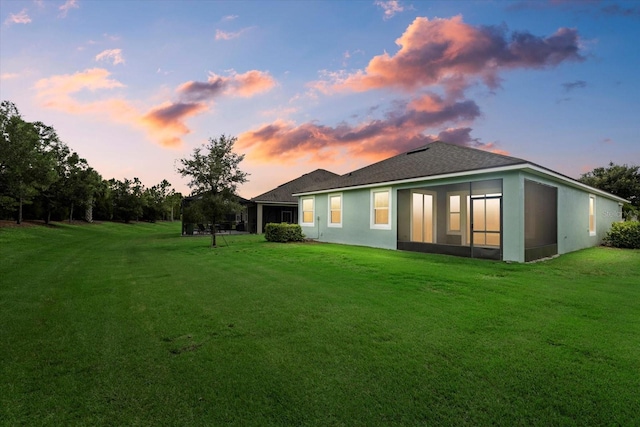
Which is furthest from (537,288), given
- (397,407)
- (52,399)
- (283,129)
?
(283,129)

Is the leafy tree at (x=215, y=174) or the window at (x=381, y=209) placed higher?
the leafy tree at (x=215, y=174)

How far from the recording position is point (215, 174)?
47.9 feet

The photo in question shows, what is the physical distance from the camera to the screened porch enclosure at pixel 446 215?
13.7 m

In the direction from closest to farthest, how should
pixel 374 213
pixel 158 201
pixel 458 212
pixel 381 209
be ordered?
pixel 381 209 → pixel 374 213 → pixel 458 212 → pixel 158 201

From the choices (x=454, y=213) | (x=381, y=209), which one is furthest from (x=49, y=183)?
(x=454, y=213)

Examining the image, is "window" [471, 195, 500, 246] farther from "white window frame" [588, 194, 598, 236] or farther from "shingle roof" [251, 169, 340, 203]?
"shingle roof" [251, 169, 340, 203]

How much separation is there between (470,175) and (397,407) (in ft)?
32.8

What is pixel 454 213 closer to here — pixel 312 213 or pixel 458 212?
pixel 458 212

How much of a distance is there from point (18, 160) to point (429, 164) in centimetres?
2389

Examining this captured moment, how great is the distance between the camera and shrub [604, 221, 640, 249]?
45.1 feet

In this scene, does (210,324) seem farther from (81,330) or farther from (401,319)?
(401,319)

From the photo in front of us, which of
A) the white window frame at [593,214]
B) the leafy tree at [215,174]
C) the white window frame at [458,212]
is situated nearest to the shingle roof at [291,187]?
the leafy tree at [215,174]

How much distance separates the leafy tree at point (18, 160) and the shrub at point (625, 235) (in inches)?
1306

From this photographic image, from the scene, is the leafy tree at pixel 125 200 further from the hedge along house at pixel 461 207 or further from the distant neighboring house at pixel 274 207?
the hedge along house at pixel 461 207
